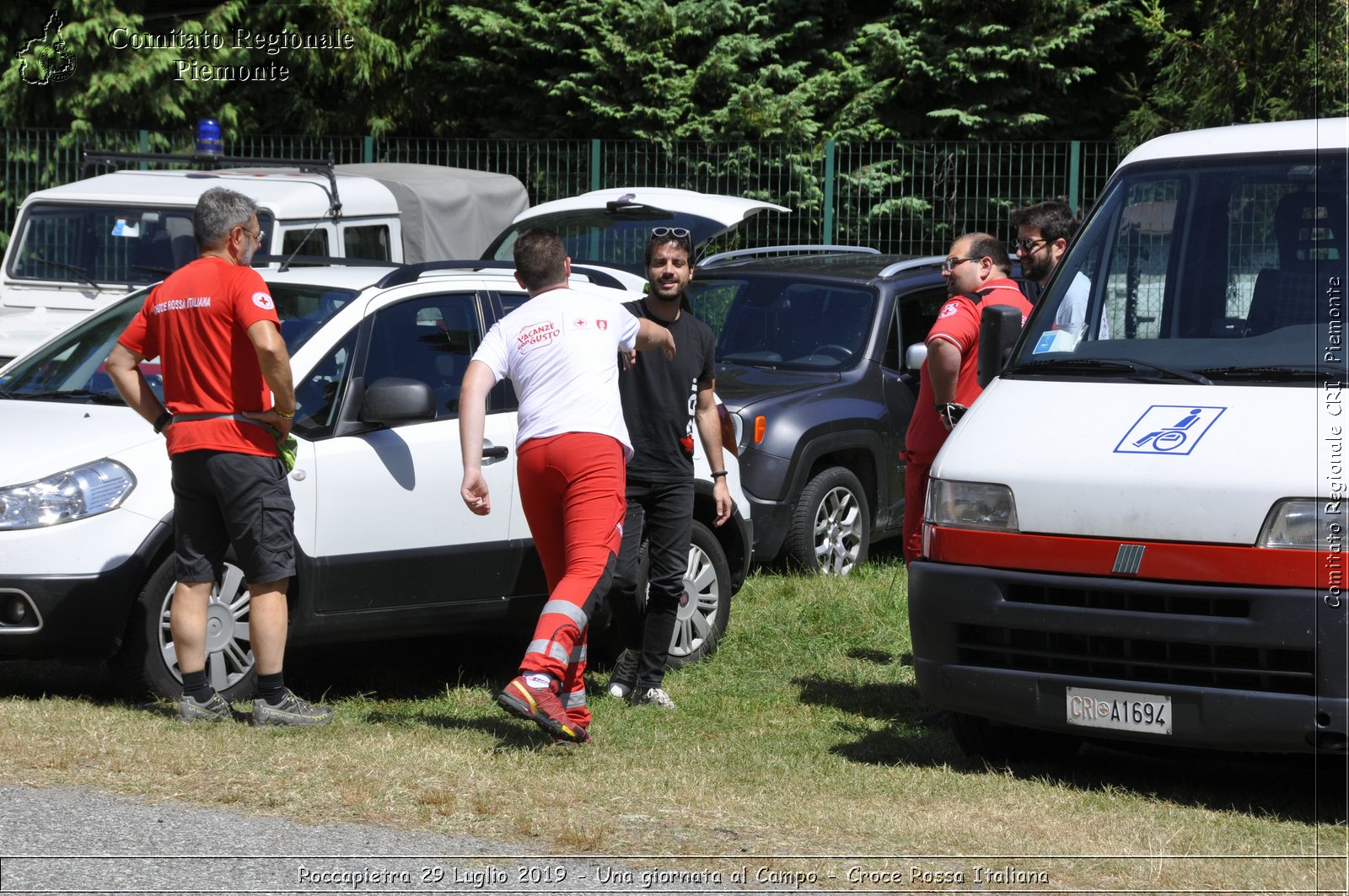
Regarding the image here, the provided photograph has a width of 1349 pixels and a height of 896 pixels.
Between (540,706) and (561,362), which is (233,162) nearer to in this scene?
(561,362)

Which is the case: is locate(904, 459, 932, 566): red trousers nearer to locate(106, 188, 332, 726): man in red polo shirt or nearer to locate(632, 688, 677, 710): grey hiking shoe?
locate(632, 688, 677, 710): grey hiking shoe

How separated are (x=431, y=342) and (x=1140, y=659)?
336 centimetres

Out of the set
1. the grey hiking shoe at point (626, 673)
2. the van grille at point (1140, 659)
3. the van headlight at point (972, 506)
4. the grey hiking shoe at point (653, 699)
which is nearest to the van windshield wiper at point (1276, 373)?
the van headlight at point (972, 506)

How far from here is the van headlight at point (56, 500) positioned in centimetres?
618

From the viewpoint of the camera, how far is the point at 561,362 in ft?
19.6

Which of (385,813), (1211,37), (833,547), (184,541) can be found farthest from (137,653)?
(1211,37)

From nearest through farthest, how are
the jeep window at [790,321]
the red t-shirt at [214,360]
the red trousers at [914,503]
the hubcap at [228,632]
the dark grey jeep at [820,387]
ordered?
the red t-shirt at [214,360]
the hubcap at [228,632]
the red trousers at [914,503]
the dark grey jeep at [820,387]
the jeep window at [790,321]

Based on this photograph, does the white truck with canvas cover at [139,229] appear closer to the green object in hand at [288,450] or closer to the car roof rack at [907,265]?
the car roof rack at [907,265]

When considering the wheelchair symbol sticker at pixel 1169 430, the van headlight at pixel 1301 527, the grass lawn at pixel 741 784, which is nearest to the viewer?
the grass lawn at pixel 741 784

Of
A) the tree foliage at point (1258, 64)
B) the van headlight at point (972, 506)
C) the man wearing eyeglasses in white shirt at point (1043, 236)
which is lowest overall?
the van headlight at point (972, 506)

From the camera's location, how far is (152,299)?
6.23 m

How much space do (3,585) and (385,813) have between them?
79.2 inches

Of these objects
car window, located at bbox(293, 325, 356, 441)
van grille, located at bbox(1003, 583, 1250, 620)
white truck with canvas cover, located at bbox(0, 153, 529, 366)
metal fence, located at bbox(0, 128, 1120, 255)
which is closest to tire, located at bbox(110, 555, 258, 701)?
car window, located at bbox(293, 325, 356, 441)

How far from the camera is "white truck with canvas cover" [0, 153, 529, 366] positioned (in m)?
11.2
